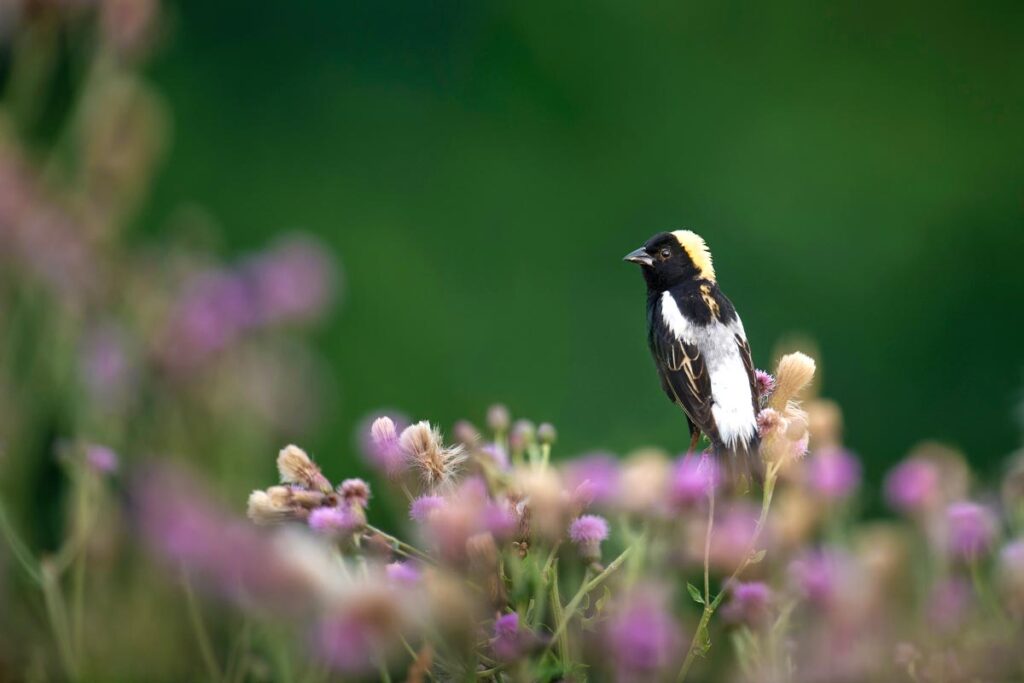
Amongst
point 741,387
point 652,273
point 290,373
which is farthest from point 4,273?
point 652,273

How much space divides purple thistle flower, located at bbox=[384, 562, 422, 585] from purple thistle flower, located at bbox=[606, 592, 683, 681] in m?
0.19

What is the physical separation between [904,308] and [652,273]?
4168 mm

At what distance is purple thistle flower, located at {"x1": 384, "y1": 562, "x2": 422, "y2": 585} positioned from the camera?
993 millimetres

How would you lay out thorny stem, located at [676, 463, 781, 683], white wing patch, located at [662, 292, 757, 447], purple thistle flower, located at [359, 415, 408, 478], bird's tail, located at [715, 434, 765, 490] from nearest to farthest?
1. thorny stem, located at [676, 463, 781, 683]
2. purple thistle flower, located at [359, 415, 408, 478]
3. bird's tail, located at [715, 434, 765, 490]
4. white wing patch, located at [662, 292, 757, 447]

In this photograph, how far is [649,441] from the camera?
4.93 metres

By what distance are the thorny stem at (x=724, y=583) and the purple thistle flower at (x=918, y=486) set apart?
0.34 ft

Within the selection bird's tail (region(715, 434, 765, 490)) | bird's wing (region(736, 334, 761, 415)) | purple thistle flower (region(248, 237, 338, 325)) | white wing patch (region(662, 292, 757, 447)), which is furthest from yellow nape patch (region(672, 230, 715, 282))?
purple thistle flower (region(248, 237, 338, 325))

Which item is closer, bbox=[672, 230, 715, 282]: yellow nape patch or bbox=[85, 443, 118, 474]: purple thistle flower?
bbox=[85, 443, 118, 474]: purple thistle flower

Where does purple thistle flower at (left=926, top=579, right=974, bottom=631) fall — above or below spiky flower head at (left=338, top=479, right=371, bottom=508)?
above

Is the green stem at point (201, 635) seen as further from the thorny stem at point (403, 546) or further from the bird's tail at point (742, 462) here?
the bird's tail at point (742, 462)

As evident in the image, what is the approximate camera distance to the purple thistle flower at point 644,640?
82 cm

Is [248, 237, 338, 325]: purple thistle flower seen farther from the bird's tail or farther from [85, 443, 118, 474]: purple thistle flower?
the bird's tail

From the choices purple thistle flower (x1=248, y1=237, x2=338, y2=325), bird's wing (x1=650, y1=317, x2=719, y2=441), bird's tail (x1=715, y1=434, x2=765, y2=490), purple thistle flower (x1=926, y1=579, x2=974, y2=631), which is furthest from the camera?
bird's wing (x1=650, y1=317, x2=719, y2=441)

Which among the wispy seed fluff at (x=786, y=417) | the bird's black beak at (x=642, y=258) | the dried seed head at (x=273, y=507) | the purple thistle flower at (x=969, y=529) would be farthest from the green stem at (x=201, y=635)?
the bird's black beak at (x=642, y=258)
